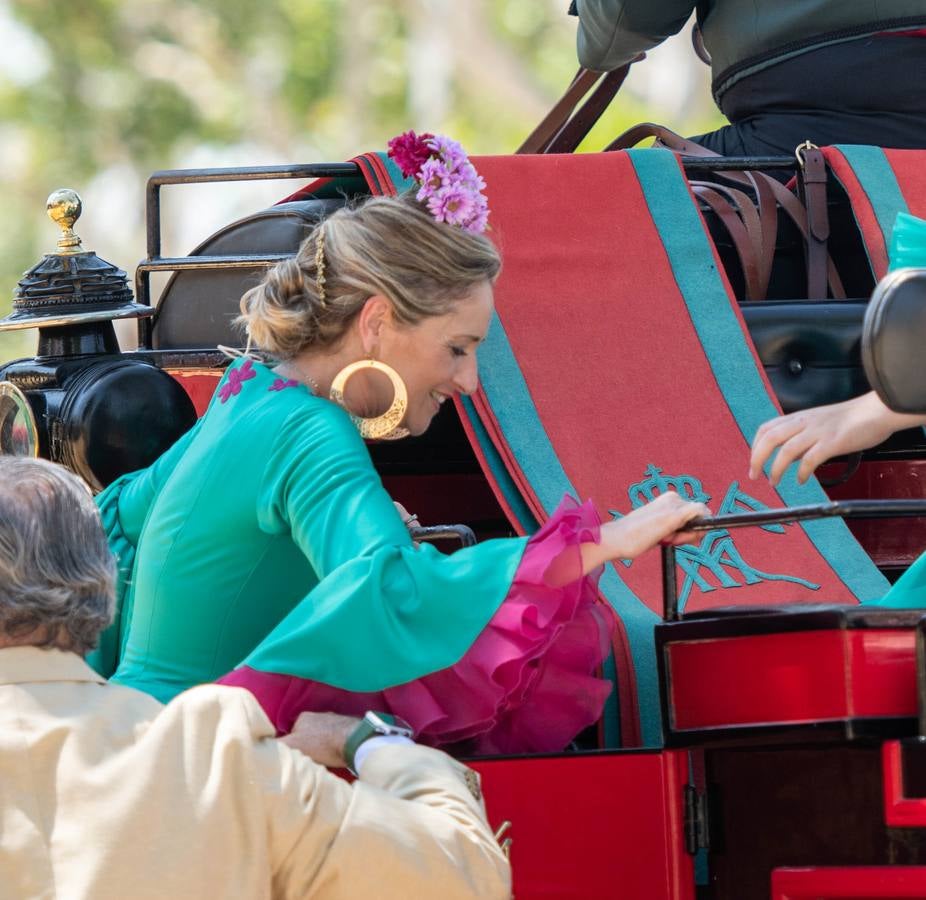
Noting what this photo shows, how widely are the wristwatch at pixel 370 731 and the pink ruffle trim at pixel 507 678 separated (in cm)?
27

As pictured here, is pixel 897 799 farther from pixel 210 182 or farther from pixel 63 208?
pixel 63 208

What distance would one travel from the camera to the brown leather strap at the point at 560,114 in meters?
4.27

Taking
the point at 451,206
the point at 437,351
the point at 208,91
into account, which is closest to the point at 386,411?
the point at 437,351

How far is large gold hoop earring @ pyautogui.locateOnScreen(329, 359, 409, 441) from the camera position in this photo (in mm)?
2979

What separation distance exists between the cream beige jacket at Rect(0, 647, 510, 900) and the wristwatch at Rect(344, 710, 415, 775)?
24 centimetres

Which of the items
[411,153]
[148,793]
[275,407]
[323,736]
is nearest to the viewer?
[148,793]

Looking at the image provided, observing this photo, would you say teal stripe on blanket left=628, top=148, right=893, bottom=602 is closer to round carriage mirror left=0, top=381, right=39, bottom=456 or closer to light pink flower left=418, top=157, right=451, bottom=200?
light pink flower left=418, top=157, right=451, bottom=200

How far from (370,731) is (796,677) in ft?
1.70

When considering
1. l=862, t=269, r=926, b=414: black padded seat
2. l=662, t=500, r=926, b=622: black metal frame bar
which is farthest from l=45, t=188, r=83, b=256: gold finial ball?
l=862, t=269, r=926, b=414: black padded seat

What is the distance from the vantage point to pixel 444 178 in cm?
301

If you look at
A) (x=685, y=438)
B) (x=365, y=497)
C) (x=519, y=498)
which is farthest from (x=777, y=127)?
(x=365, y=497)

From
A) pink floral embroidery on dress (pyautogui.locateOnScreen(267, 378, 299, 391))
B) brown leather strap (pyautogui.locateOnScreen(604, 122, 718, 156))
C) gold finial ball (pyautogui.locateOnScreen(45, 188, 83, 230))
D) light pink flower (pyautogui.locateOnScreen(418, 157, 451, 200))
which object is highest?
brown leather strap (pyautogui.locateOnScreen(604, 122, 718, 156))

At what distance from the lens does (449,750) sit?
264 cm

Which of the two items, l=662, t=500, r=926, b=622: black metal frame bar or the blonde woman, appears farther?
the blonde woman
